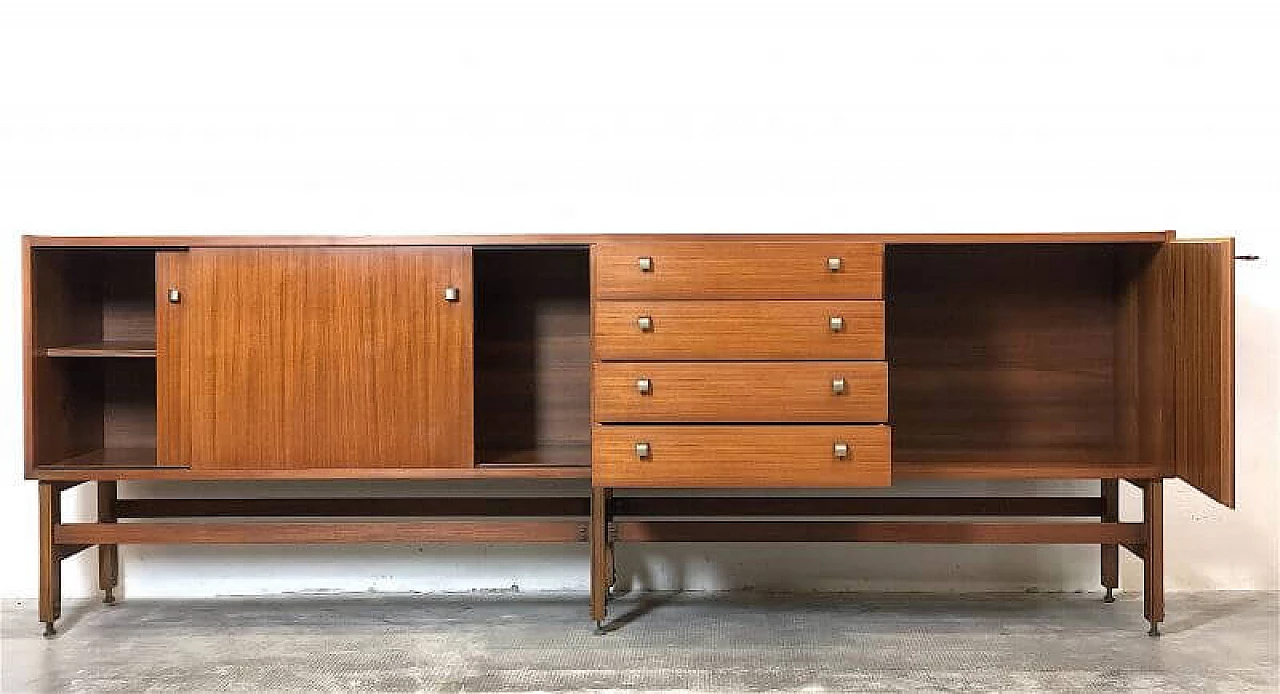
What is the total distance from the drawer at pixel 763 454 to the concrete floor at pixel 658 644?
1.44 feet

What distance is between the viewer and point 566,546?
4.02 m

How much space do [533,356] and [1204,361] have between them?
1.77m

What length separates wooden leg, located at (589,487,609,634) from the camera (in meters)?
3.41

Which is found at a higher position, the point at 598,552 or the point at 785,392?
the point at 785,392

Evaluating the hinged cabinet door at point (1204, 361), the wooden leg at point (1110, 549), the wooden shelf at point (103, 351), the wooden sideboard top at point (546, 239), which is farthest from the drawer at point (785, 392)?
the wooden shelf at point (103, 351)

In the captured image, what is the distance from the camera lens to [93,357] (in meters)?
3.68

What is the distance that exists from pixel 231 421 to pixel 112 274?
74 centimetres

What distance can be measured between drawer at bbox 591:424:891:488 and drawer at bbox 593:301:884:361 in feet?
0.59

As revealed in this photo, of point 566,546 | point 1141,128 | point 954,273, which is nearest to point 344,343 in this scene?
point 566,546

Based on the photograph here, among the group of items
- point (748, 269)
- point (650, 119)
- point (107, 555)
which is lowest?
point (107, 555)

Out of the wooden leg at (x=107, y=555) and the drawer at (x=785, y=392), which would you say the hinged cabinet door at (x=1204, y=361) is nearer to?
the drawer at (x=785, y=392)

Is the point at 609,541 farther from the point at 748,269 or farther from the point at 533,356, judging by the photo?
the point at 748,269

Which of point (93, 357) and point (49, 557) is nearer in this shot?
point (49, 557)

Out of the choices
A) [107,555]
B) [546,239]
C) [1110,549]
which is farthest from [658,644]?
[107,555]
